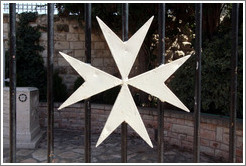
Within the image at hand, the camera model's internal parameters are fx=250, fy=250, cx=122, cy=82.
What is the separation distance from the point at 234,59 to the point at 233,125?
247mm

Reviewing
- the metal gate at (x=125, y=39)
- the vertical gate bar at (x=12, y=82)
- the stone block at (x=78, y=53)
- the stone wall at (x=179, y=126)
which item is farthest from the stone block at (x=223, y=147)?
the stone block at (x=78, y=53)

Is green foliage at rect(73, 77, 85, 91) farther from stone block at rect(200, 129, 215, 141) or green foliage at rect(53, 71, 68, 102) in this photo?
stone block at rect(200, 129, 215, 141)

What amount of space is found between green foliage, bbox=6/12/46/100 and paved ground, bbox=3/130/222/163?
2.08 m

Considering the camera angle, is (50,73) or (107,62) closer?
(50,73)

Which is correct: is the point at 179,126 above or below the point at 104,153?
above

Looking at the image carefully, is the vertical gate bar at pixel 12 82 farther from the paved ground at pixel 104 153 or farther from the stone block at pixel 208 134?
the stone block at pixel 208 134

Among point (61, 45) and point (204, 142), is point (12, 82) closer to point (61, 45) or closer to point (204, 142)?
point (204, 142)

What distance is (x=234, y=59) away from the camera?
3.05ft

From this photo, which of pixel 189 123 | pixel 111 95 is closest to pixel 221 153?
pixel 189 123

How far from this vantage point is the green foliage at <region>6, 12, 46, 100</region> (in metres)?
6.38

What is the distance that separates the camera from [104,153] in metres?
4.02

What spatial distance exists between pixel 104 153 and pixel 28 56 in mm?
3660

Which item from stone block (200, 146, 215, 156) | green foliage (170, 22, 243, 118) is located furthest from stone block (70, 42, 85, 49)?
stone block (200, 146, 215, 156)

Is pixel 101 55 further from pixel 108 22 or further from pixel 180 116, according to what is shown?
pixel 180 116
